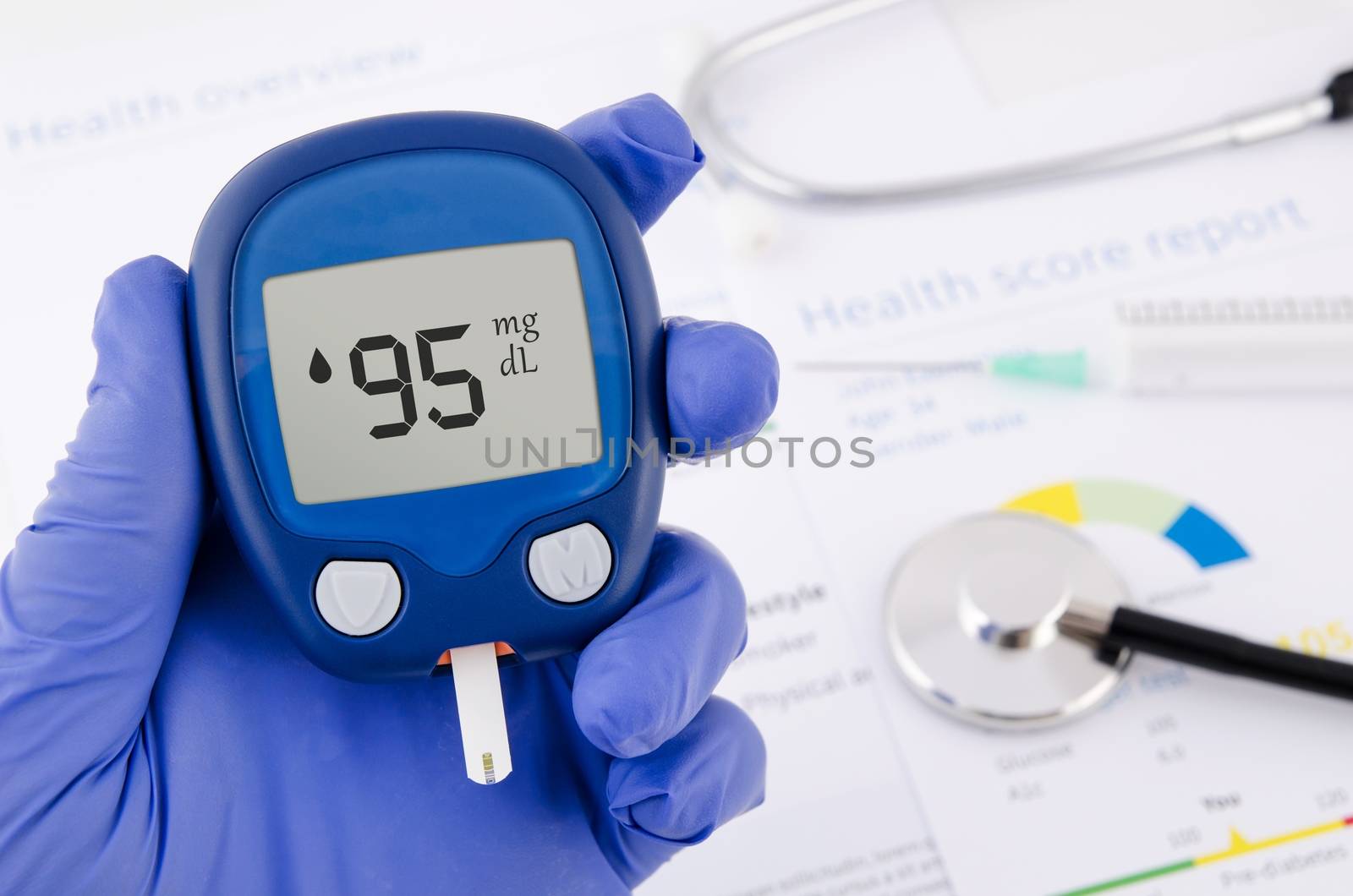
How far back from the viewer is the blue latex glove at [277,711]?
661 mm

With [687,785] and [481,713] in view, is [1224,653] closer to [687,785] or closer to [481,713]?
[687,785]

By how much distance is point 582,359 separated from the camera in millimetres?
681

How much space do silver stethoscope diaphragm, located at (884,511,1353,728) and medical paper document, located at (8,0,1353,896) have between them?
0.10 ft

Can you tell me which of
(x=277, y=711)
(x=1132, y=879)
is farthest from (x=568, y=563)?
(x=1132, y=879)

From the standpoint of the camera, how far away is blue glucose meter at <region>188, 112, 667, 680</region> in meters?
0.67

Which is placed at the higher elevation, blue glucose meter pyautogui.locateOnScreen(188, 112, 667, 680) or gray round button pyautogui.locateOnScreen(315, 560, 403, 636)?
blue glucose meter pyautogui.locateOnScreen(188, 112, 667, 680)

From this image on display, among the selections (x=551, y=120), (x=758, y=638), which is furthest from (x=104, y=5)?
(x=758, y=638)

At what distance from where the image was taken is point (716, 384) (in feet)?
2.23

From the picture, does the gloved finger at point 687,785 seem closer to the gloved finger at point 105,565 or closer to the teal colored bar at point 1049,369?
the gloved finger at point 105,565

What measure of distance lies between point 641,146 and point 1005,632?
45 cm

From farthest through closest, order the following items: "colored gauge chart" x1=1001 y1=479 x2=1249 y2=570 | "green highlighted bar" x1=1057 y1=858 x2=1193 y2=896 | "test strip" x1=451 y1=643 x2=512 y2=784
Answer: "colored gauge chart" x1=1001 y1=479 x2=1249 y2=570
"green highlighted bar" x1=1057 y1=858 x2=1193 y2=896
"test strip" x1=451 y1=643 x2=512 y2=784

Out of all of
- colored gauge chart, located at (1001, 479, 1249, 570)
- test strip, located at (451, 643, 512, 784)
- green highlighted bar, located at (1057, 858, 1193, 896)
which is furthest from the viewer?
colored gauge chart, located at (1001, 479, 1249, 570)

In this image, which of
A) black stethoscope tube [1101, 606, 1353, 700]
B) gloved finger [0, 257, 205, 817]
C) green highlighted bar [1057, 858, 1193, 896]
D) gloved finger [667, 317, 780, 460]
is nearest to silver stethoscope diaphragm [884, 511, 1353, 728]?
black stethoscope tube [1101, 606, 1353, 700]

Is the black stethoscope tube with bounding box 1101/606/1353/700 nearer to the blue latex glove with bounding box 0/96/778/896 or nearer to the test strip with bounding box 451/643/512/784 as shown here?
the blue latex glove with bounding box 0/96/778/896
